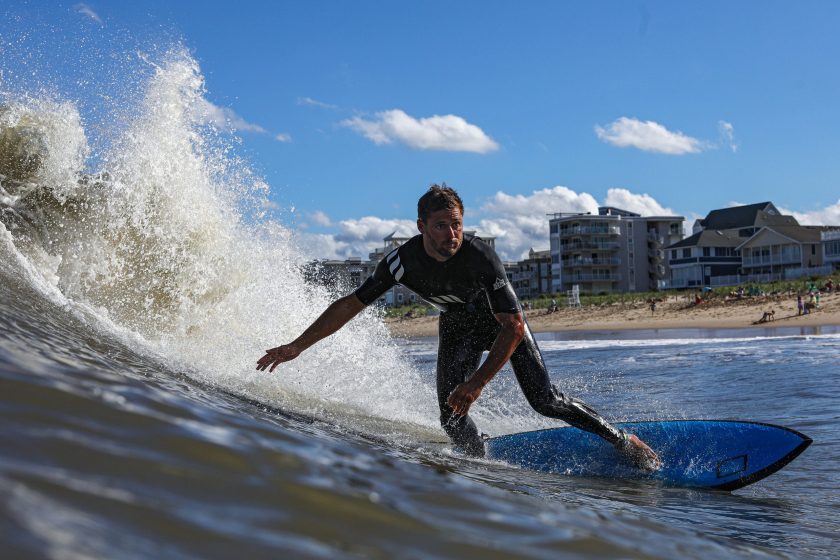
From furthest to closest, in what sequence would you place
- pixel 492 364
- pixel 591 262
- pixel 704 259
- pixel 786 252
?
pixel 591 262 → pixel 704 259 → pixel 786 252 → pixel 492 364

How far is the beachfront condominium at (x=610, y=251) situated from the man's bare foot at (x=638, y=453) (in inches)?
3156

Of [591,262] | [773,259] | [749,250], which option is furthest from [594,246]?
[773,259]

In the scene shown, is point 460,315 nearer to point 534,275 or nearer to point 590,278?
point 590,278

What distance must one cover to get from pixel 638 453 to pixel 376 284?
1965mm

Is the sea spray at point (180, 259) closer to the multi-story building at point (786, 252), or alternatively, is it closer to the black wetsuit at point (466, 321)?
the black wetsuit at point (466, 321)

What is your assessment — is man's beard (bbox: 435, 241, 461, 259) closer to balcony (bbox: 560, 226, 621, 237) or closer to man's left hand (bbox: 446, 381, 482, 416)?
man's left hand (bbox: 446, 381, 482, 416)

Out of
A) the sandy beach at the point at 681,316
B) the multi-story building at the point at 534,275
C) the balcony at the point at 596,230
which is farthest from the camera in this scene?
the multi-story building at the point at 534,275

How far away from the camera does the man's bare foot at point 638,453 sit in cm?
471

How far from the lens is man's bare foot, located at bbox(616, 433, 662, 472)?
15.5 feet

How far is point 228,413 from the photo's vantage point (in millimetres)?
2672

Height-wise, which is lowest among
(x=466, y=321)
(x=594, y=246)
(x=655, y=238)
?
(x=466, y=321)

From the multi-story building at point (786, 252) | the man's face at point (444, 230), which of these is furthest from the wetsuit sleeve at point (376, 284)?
the multi-story building at point (786, 252)

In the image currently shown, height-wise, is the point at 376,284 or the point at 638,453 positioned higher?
the point at 376,284

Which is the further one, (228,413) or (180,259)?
(180,259)
